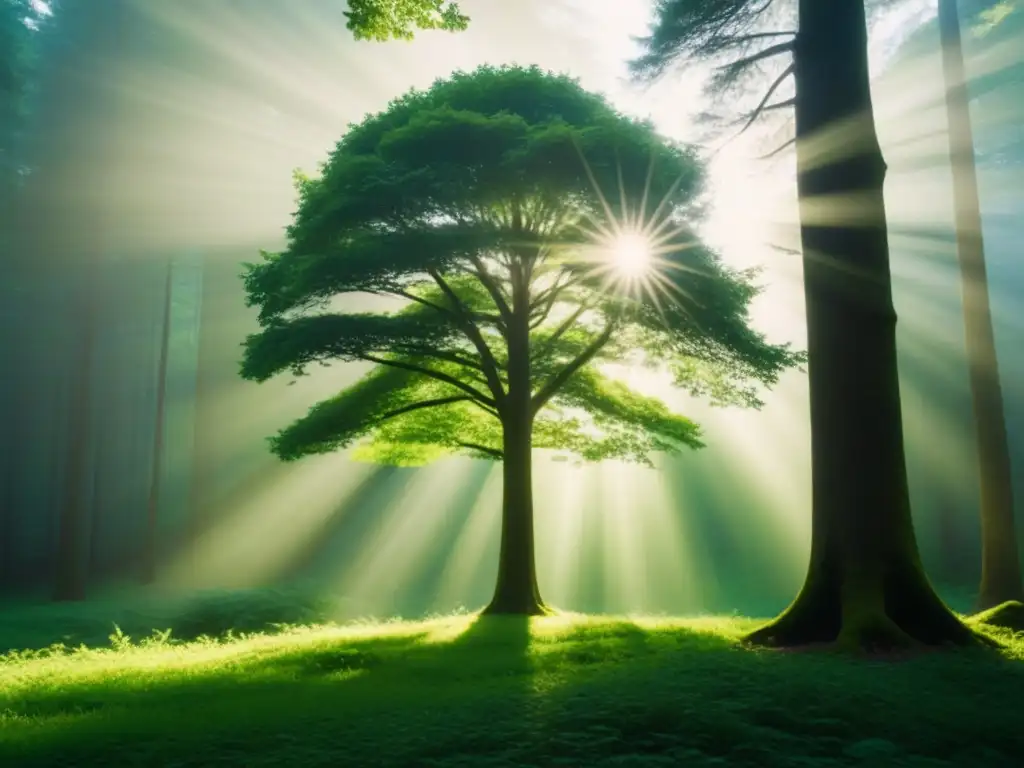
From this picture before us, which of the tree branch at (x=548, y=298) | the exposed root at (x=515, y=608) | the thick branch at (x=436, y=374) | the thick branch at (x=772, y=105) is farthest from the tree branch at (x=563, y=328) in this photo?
the exposed root at (x=515, y=608)

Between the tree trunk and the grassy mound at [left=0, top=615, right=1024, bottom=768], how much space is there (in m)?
0.80

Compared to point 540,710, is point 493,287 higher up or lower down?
higher up

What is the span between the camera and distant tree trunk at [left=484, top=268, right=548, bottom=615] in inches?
472

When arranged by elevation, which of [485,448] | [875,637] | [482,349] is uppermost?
[482,349]

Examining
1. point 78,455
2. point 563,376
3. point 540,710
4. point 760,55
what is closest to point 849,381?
point 760,55

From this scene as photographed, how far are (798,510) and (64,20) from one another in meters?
42.7

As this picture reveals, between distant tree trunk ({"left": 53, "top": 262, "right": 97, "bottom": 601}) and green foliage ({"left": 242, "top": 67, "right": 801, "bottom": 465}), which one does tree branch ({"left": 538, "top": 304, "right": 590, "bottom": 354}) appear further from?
distant tree trunk ({"left": 53, "top": 262, "right": 97, "bottom": 601})

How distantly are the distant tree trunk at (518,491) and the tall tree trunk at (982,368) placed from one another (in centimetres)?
770

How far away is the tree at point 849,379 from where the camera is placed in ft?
→ 24.1

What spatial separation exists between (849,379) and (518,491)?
5.97m

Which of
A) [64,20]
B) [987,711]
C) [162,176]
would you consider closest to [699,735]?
[987,711]

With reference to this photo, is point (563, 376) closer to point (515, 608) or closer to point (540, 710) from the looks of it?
point (515, 608)

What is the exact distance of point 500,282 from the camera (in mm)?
12859

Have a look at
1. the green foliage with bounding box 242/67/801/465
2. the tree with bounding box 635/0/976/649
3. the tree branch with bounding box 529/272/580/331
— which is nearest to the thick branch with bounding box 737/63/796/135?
the tree with bounding box 635/0/976/649
